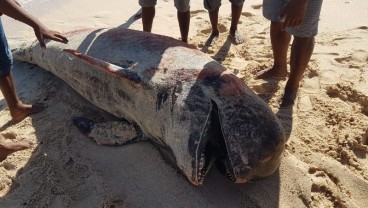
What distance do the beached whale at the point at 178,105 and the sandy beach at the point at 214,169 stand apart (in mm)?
187

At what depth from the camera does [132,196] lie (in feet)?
9.35

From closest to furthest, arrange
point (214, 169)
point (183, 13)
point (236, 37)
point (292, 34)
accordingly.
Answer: point (214, 169)
point (292, 34)
point (183, 13)
point (236, 37)

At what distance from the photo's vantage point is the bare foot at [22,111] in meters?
3.71

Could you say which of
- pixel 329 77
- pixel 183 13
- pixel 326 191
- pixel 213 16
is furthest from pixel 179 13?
pixel 326 191

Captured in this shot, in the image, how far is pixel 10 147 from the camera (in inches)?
128

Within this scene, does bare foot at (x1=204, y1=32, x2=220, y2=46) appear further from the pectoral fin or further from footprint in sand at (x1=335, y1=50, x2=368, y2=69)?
the pectoral fin

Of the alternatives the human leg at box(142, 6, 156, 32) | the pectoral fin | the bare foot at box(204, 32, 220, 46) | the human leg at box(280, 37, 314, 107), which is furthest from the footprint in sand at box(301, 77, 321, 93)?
the human leg at box(142, 6, 156, 32)

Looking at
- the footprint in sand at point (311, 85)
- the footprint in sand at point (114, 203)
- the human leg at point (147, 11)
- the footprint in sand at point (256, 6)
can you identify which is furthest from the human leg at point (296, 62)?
the footprint in sand at point (256, 6)

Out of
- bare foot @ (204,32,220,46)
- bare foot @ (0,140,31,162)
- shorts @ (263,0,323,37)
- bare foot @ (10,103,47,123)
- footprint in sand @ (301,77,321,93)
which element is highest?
shorts @ (263,0,323,37)

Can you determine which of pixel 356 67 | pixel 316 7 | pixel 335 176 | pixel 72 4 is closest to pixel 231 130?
pixel 335 176

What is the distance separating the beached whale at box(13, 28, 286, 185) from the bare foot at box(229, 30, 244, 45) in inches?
61.4

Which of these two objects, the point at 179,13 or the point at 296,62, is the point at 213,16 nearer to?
the point at 179,13

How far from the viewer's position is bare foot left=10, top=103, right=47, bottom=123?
3705 millimetres

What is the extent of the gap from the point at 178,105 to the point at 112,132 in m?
0.90
